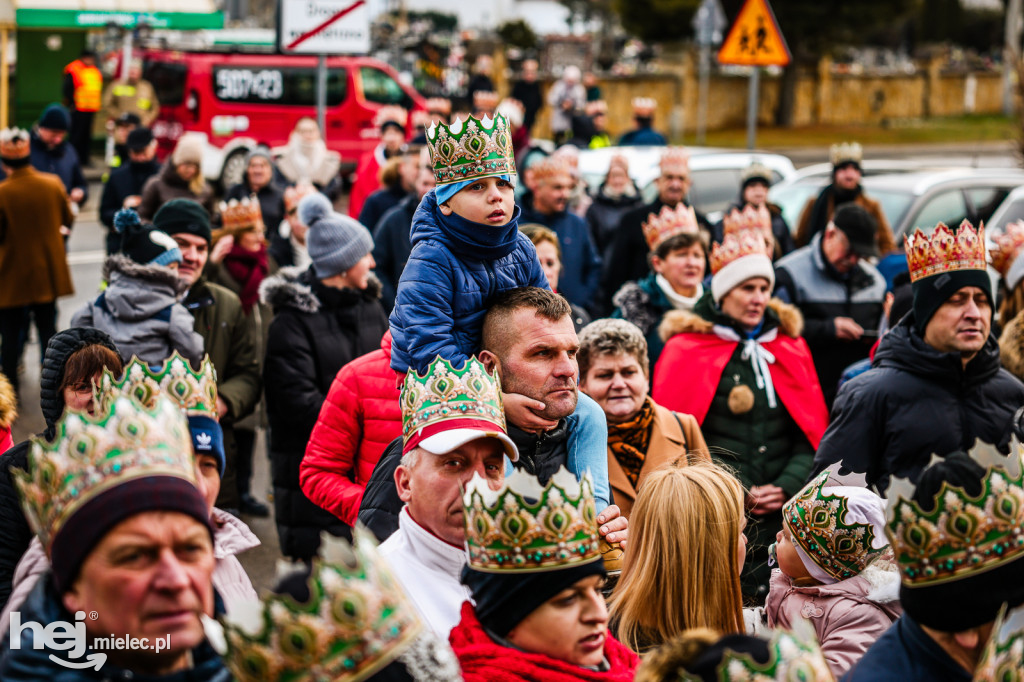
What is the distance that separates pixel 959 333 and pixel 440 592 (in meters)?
2.81

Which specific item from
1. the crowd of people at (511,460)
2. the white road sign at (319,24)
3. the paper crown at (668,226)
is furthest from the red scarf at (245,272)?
the paper crown at (668,226)

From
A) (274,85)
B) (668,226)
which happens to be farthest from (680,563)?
(274,85)

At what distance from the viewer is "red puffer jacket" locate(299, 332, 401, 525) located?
4828mm

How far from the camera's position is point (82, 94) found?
67.6ft

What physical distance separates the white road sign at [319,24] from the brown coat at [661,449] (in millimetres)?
5126

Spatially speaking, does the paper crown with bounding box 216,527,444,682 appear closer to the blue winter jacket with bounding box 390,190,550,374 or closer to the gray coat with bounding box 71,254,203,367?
the blue winter jacket with bounding box 390,190,550,374

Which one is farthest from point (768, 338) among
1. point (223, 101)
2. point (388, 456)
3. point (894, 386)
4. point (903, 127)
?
point (903, 127)

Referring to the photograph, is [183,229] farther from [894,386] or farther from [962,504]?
[962,504]

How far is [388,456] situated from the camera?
4.06 meters

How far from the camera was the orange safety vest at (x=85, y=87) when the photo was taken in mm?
20578

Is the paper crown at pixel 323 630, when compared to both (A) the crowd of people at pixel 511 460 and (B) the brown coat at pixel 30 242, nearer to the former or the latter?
(A) the crowd of people at pixel 511 460

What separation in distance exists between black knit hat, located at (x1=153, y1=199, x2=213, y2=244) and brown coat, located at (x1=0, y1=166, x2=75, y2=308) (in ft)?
11.2

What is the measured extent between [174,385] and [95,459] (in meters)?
0.91

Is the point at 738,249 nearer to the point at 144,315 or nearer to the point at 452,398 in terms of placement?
the point at 144,315
